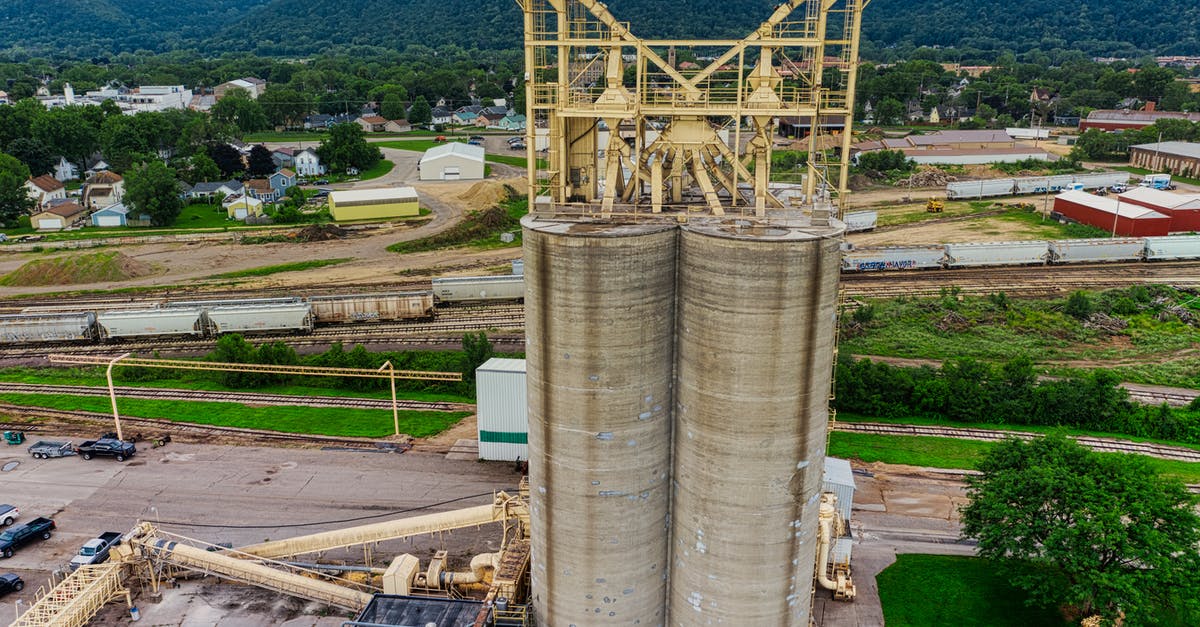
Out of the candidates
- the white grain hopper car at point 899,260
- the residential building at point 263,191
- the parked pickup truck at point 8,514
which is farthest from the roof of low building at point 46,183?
the white grain hopper car at point 899,260

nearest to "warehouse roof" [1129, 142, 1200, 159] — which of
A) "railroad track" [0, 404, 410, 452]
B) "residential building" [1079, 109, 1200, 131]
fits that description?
"residential building" [1079, 109, 1200, 131]

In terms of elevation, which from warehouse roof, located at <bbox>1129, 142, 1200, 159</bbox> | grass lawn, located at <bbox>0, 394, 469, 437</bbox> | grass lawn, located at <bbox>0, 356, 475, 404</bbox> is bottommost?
grass lawn, located at <bbox>0, 394, 469, 437</bbox>

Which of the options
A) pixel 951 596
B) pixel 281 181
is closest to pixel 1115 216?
pixel 951 596

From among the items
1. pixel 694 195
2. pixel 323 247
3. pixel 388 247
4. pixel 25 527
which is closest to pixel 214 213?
pixel 323 247

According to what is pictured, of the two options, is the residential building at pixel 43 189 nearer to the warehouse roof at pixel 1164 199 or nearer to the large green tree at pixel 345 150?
the large green tree at pixel 345 150

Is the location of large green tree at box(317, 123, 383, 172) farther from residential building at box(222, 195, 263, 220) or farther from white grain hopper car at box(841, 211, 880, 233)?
white grain hopper car at box(841, 211, 880, 233)
